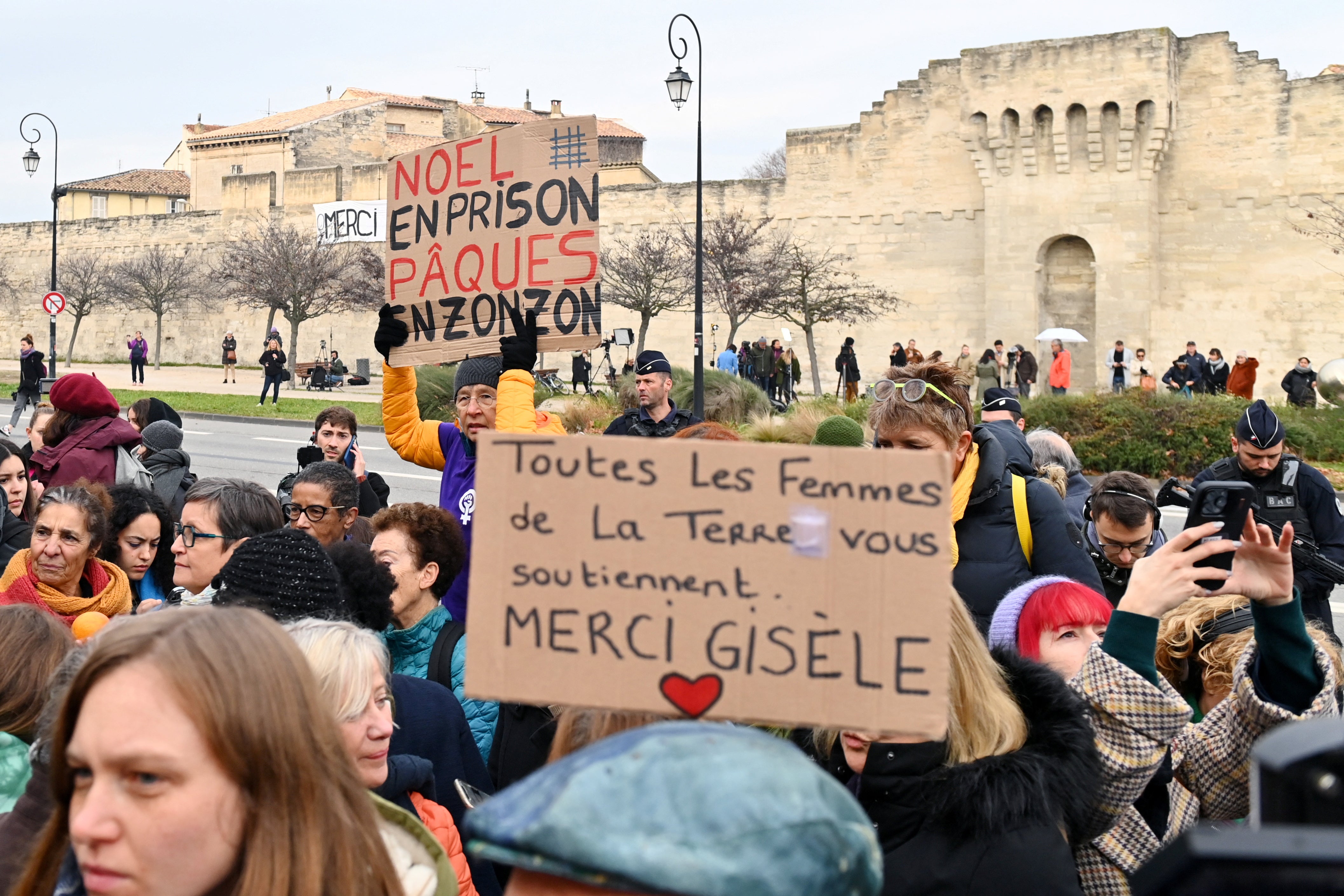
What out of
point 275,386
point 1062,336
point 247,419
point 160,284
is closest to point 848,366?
point 1062,336

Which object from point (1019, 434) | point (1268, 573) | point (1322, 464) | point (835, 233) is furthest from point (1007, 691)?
point (835, 233)

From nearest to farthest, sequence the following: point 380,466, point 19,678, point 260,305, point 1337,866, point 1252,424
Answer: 1. point 1337,866
2. point 19,678
3. point 1252,424
4. point 380,466
5. point 260,305

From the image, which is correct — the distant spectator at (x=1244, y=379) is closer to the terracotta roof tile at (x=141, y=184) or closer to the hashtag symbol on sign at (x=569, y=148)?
the hashtag symbol on sign at (x=569, y=148)

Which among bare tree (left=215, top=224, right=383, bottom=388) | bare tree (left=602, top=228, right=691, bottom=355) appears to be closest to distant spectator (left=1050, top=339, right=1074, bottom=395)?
bare tree (left=602, top=228, right=691, bottom=355)

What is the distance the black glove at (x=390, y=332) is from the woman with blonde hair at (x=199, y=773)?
2912mm

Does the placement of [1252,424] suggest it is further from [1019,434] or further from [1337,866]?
[1337,866]

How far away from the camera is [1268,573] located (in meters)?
2.56

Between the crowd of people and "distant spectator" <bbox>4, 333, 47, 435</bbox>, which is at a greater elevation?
"distant spectator" <bbox>4, 333, 47, 435</bbox>

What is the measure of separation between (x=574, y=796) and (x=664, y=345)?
37.0 m

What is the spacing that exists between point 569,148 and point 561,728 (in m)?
2.71

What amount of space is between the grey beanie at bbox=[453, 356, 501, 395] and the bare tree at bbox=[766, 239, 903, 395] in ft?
92.2

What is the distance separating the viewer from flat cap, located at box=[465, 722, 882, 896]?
1.24 m

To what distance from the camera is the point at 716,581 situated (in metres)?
1.76

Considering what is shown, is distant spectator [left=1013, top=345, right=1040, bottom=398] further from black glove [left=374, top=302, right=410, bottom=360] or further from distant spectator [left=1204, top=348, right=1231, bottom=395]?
black glove [left=374, top=302, right=410, bottom=360]
